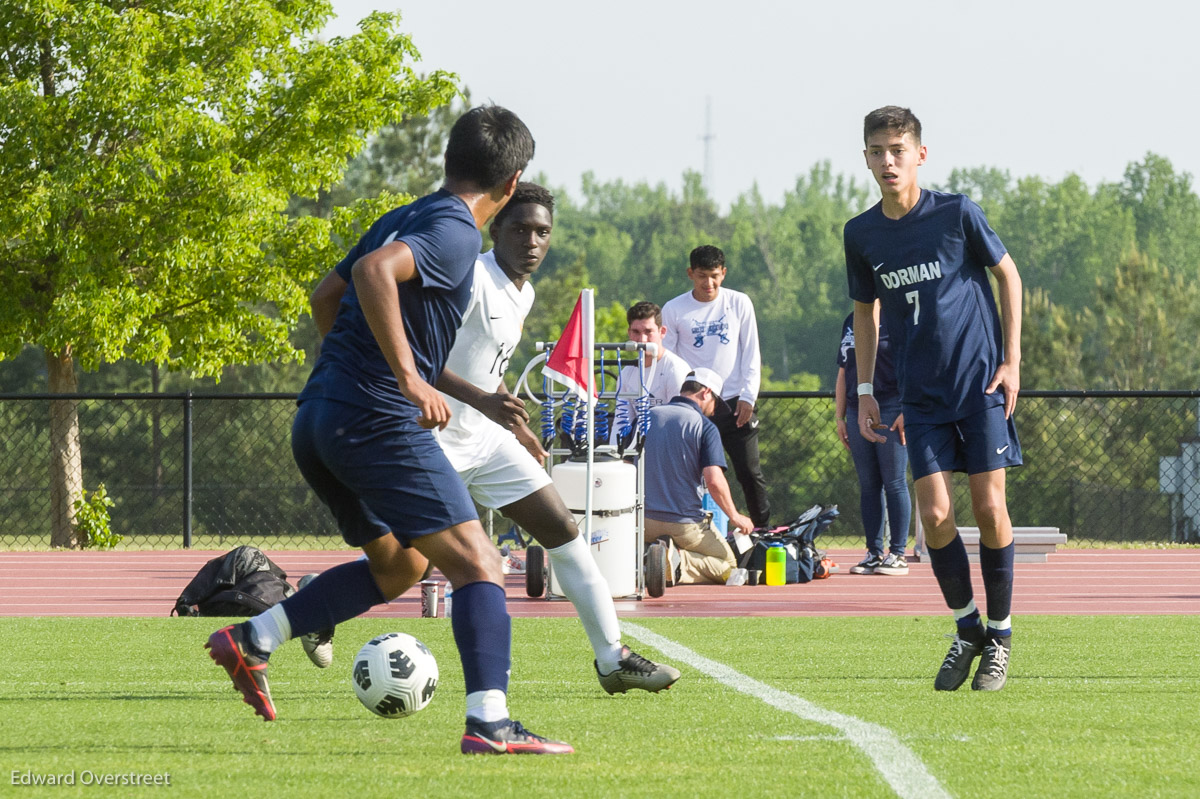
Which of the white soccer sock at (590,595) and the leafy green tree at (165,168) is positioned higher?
the leafy green tree at (165,168)

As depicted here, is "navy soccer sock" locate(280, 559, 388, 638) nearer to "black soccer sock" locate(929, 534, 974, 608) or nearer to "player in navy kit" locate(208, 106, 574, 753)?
"player in navy kit" locate(208, 106, 574, 753)

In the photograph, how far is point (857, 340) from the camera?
6.12 meters

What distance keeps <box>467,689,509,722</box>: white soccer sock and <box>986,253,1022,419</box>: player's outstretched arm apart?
95.6 inches

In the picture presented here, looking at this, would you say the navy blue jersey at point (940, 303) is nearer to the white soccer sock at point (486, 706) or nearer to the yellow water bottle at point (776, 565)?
the white soccer sock at point (486, 706)

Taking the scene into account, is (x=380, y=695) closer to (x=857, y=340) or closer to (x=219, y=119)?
(x=857, y=340)

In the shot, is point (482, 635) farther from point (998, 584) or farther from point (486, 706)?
point (998, 584)

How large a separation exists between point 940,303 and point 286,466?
23274 millimetres

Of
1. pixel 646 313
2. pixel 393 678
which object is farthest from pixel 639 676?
pixel 646 313

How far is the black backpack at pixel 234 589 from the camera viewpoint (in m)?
8.70

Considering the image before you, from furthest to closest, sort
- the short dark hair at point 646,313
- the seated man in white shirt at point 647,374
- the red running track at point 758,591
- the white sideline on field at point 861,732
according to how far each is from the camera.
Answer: the short dark hair at point 646,313, the seated man in white shirt at point 647,374, the red running track at point 758,591, the white sideline on field at point 861,732

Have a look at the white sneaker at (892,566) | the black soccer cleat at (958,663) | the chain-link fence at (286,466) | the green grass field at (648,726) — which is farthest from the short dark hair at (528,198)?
the chain-link fence at (286,466)

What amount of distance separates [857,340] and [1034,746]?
2314mm

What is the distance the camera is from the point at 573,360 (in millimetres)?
8945

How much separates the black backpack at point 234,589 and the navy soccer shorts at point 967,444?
14.3 feet
